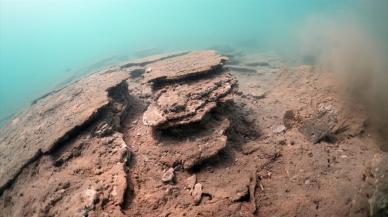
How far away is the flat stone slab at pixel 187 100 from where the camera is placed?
17.3 ft

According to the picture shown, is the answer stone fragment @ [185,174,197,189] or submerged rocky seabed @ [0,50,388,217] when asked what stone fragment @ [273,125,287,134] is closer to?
submerged rocky seabed @ [0,50,388,217]

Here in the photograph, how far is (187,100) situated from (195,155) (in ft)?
4.25

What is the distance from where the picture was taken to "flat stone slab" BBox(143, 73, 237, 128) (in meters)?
5.27

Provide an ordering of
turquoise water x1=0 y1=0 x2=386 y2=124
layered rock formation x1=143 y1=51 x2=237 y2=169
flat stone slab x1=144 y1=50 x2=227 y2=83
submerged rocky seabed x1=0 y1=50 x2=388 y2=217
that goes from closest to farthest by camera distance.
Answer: submerged rocky seabed x1=0 y1=50 x2=388 y2=217 < layered rock formation x1=143 y1=51 x2=237 y2=169 < flat stone slab x1=144 y1=50 x2=227 y2=83 < turquoise water x1=0 y1=0 x2=386 y2=124

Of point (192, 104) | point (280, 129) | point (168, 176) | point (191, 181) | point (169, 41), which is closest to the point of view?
point (191, 181)

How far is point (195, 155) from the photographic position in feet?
15.8

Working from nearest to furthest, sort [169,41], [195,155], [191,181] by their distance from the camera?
[191,181] → [195,155] → [169,41]

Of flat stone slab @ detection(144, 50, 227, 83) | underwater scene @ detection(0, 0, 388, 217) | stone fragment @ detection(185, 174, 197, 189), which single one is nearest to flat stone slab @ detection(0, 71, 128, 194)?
underwater scene @ detection(0, 0, 388, 217)

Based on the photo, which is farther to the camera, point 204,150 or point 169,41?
point 169,41

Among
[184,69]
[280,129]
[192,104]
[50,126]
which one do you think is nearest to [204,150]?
[192,104]

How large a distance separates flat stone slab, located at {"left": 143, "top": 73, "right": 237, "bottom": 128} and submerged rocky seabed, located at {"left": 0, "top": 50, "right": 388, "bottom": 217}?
0.03 metres

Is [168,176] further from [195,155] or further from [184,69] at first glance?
[184,69]

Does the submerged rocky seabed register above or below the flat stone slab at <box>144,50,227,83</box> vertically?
below

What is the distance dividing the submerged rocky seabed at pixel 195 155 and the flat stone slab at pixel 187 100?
25 millimetres
